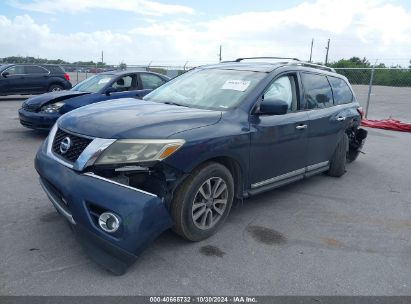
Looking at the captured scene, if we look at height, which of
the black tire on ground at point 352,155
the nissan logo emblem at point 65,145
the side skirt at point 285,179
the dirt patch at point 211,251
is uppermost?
the nissan logo emblem at point 65,145

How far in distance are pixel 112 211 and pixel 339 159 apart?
3998mm

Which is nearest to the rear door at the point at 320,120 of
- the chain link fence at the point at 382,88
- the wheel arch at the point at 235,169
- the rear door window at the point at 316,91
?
the rear door window at the point at 316,91

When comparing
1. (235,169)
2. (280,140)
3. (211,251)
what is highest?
(280,140)

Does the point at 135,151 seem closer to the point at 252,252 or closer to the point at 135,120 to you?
the point at 135,120

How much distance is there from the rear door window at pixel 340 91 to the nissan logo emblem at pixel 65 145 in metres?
3.86

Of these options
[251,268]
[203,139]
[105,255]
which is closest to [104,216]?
[105,255]

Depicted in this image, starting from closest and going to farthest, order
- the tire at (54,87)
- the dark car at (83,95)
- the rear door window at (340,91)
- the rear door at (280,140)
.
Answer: the rear door at (280,140)
the rear door window at (340,91)
the dark car at (83,95)
the tire at (54,87)

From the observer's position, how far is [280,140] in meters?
4.27

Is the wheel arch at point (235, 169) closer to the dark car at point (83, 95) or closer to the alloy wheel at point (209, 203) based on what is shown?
the alloy wheel at point (209, 203)

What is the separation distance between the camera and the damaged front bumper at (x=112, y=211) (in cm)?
288

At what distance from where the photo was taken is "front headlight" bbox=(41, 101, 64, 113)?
7940 millimetres

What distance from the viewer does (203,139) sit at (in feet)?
11.1

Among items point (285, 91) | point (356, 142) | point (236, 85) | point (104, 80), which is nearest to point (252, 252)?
point (236, 85)

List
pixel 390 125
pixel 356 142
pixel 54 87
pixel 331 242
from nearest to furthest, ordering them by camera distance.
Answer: pixel 331 242 < pixel 356 142 < pixel 390 125 < pixel 54 87
